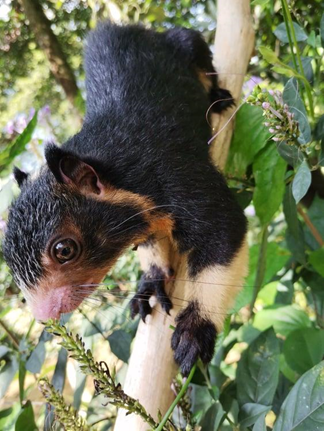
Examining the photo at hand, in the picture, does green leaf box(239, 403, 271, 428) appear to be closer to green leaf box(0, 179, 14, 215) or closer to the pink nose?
the pink nose

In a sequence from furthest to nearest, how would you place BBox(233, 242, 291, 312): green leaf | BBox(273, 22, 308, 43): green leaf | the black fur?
BBox(233, 242, 291, 312): green leaf < BBox(273, 22, 308, 43): green leaf < the black fur

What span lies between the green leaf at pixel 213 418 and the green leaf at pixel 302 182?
0.37 metres

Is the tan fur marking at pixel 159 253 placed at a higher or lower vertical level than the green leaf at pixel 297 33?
lower

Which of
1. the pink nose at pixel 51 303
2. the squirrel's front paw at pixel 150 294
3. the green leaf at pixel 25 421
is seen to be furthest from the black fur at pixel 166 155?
the green leaf at pixel 25 421

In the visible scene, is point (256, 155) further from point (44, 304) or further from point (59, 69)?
point (59, 69)

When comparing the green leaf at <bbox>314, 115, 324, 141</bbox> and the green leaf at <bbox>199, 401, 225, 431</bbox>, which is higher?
the green leaf at <bbox>314, 115, 324, 141</bbox>

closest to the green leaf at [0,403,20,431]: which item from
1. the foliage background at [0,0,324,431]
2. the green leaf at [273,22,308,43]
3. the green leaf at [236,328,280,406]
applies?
the foliage background at [0,0,324,431]

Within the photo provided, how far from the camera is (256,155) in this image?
1.03 metres

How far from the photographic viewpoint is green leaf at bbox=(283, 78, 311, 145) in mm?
788

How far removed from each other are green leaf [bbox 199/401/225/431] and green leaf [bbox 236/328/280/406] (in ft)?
0.32

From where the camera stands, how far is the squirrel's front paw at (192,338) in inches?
32.5

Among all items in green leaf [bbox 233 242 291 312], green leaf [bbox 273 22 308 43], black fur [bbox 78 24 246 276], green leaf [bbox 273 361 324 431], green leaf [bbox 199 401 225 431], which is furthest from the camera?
green leaf [bbox 233 242 291 312]

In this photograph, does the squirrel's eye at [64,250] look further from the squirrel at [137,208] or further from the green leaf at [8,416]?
the green leaf at [8,416]

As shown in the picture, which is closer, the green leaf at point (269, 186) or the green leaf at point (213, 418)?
the green leaf at point (213, 418)
